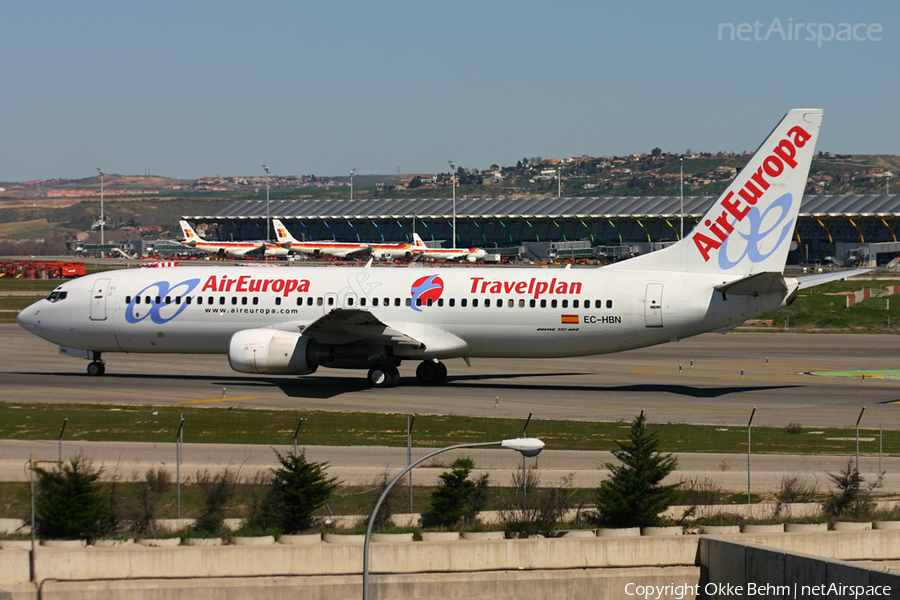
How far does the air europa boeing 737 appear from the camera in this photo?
3644 centimetres

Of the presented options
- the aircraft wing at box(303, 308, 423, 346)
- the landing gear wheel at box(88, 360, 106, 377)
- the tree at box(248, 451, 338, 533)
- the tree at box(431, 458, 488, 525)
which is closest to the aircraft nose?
the landing gear wheel at box(88, 360, 106, 377)

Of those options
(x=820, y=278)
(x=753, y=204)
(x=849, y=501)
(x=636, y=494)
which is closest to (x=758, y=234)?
(x=753, y=204)

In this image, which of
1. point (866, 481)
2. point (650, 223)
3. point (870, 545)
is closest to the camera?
point (870, 545)

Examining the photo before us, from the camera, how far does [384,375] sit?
38.8m

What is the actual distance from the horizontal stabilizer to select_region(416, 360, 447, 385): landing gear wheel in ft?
39.4

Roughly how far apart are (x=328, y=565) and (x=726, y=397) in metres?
23.1

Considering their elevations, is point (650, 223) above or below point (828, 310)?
above

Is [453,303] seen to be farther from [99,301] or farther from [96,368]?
[96,368]

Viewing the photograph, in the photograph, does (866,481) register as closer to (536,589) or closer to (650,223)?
(536,589)

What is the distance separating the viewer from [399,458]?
24.6 meters

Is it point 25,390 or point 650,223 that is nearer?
point 25,390

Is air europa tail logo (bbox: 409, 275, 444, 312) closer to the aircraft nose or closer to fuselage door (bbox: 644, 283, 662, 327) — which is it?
fuselage door (bbox: 644, 283, 662, 327)

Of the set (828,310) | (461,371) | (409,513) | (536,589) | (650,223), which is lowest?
(536,589)

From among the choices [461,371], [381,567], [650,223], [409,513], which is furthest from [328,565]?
[650,223]
